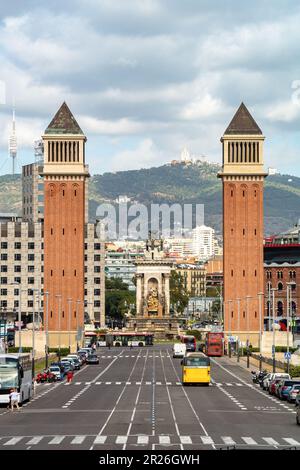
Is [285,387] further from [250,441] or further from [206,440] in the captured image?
[250,441]

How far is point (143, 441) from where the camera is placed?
117ft

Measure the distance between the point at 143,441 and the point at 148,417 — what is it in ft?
40.3

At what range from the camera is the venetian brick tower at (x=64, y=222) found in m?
150

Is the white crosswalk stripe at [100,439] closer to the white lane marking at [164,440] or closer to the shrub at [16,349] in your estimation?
the white lane marking at [164,440]

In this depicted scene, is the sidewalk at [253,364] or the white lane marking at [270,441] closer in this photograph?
the white lane marking at [270,441]

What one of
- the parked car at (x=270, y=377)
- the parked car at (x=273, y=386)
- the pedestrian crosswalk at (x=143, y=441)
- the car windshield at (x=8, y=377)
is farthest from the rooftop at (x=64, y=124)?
the pedestrian crosswalk at (x=143, y=441)

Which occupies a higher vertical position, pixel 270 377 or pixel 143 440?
pixel 270 377

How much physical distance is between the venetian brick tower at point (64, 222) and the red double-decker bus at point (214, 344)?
2251cm

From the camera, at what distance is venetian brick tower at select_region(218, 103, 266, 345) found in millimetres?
148625

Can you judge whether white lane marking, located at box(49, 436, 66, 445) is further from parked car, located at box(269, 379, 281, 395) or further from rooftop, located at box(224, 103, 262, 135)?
rooftop, located at box(224, 103, 262, 135)

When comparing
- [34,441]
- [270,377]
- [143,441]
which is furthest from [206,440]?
[270,377]

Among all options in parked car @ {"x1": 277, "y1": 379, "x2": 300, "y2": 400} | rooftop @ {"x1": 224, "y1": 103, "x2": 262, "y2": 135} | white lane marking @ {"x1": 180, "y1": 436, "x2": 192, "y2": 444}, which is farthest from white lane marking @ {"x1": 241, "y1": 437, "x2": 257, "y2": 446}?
rooftop @ {"x1": 224, "y1": 103, "x2": 262, "y2": 135}
